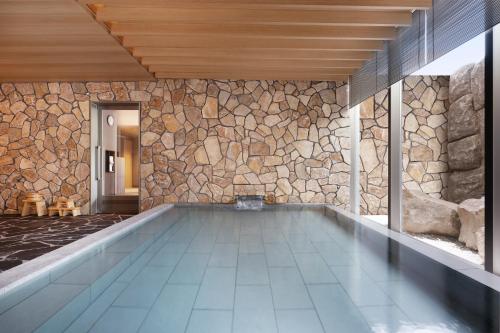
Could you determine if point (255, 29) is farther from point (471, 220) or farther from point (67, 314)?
point (471, 220)

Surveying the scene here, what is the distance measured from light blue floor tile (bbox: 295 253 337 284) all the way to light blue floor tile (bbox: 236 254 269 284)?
1.04 ft

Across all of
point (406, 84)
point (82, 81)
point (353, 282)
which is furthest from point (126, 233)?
point (406, 84)

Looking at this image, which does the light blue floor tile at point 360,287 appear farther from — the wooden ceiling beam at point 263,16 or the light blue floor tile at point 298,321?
the wooden ceiling beam at point 263,16

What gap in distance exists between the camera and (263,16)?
3828 millimetres

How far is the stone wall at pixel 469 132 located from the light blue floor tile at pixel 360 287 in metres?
5.88

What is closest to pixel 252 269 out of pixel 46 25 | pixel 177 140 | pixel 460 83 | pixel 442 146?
pixel 46 25

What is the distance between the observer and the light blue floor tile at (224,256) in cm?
279

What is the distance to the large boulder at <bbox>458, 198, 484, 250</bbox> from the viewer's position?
5.17 m

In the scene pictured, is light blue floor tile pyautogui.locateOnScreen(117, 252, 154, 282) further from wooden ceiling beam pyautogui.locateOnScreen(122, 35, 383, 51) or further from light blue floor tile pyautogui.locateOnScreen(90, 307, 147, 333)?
wooden ceiling beam pyautogui.locateOnScreen(122, 35, 383, 51)

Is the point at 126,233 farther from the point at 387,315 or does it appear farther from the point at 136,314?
the point at 387,315

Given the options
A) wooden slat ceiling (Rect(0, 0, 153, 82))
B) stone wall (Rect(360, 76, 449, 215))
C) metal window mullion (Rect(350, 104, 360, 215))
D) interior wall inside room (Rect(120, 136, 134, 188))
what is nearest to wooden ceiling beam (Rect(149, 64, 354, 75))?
wooden slat ceiling (Rect(0, 0, 153, 82))

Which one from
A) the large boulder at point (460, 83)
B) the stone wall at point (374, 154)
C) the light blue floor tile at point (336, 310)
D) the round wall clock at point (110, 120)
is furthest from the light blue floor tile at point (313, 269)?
the large boulder at point (460, 83)

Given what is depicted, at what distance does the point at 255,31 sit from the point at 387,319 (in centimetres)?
368

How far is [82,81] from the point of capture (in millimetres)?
6648
